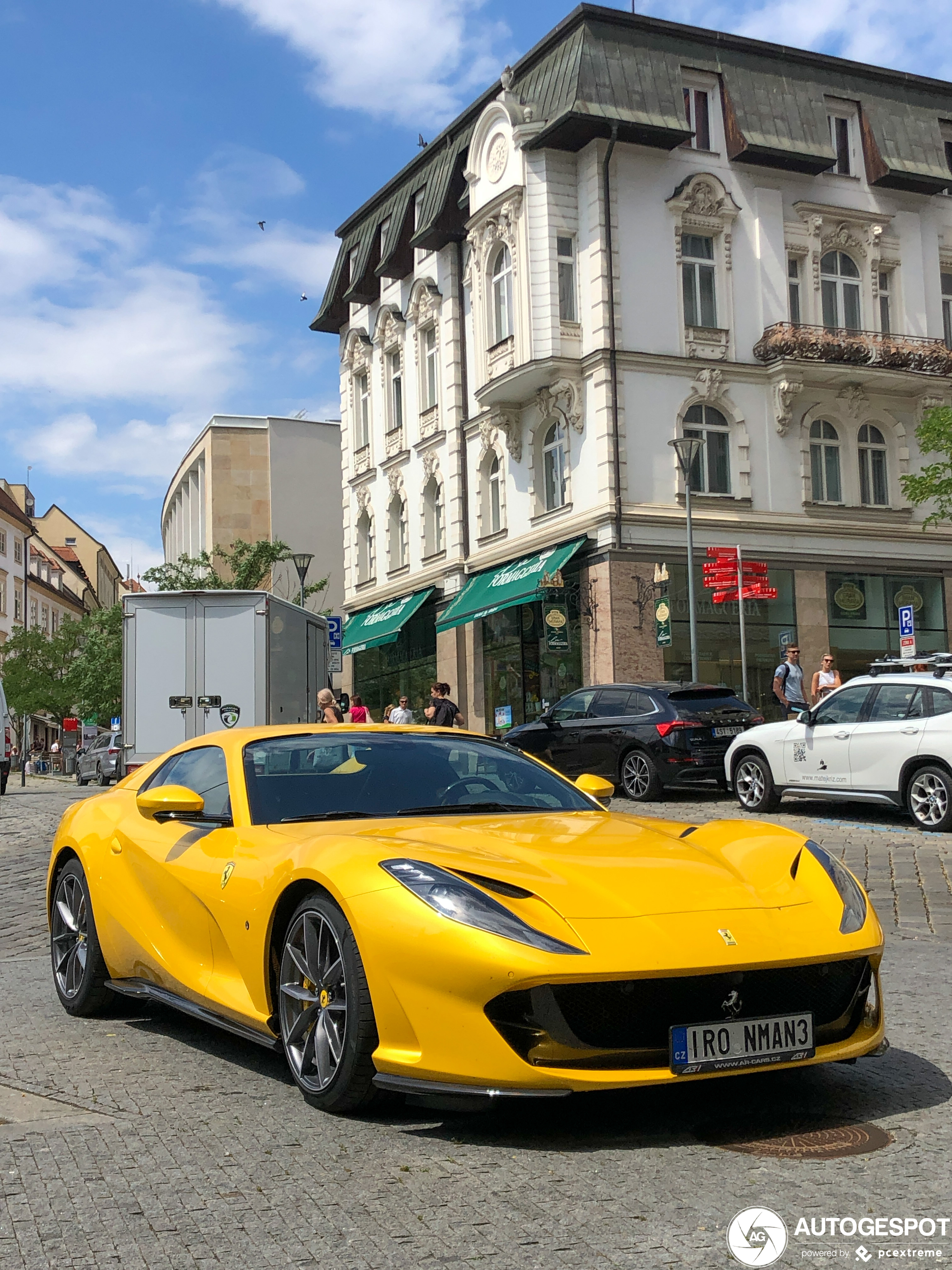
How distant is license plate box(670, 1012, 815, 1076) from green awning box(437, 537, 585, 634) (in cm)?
2637

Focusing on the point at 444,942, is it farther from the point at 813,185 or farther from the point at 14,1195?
the point at 813,185

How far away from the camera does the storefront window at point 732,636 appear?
30.4 meters

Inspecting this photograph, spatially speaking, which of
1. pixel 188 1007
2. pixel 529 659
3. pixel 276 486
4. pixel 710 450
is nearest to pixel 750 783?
pixel 188 1007

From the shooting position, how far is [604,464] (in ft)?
100

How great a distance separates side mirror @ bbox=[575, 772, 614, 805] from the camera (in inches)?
231

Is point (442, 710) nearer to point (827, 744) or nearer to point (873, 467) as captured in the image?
point (827, 744)

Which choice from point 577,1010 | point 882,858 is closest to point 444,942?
point 577,1010

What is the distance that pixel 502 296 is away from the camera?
33.5 metres

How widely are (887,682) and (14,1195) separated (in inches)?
483

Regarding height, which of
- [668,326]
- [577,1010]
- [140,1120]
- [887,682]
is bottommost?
[140,1120]

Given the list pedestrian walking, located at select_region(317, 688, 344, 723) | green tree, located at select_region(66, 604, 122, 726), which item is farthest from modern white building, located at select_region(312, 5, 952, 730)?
green tree, located at select_region(66, 604, 122, 726)

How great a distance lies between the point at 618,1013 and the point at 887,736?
10.9 meters

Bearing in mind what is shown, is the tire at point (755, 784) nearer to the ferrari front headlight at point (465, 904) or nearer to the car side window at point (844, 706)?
the car side window at point (844, 706)

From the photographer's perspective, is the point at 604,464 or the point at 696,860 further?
the point at 604,464
